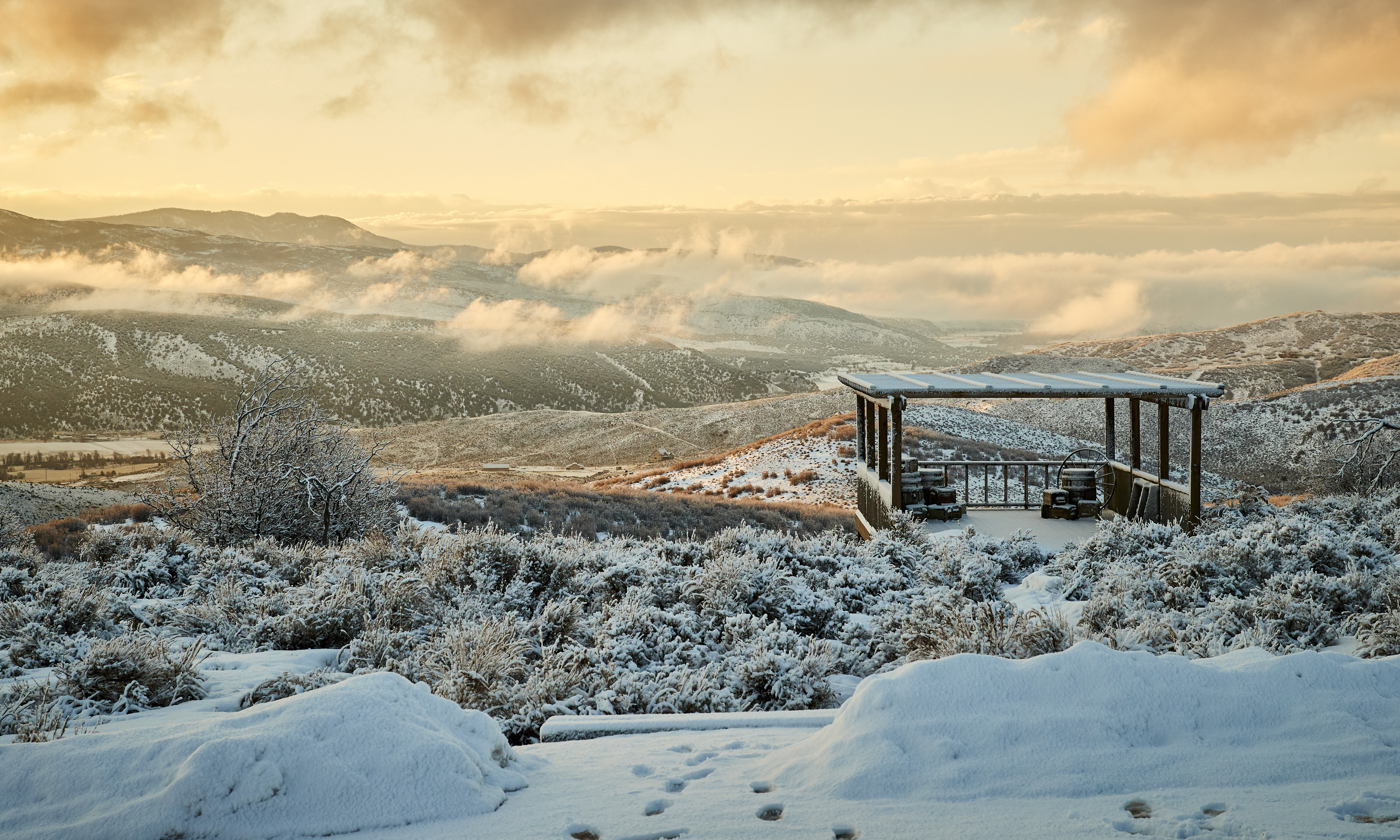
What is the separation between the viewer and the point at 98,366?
81625 millimetres

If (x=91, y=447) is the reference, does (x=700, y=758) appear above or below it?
above

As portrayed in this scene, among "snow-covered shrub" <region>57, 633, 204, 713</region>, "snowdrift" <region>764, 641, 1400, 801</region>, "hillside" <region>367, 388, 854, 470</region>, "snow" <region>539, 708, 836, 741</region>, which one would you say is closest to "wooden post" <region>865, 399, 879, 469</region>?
"snow" <region>539, 708, 836, 741</region>

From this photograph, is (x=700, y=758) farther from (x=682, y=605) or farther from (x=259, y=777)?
(x=682, y=605)

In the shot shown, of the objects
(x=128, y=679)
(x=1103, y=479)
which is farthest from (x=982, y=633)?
(x=1103, y=479)

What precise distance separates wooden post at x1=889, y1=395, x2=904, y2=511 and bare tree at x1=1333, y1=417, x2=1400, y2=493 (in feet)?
20.8

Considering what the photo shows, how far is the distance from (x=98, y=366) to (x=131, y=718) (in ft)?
326

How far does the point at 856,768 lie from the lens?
2.81 m

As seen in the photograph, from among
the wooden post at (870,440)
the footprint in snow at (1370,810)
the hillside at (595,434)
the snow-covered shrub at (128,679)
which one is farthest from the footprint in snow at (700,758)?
the hillside at (595,434)

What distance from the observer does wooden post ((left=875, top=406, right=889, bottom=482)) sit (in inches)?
521

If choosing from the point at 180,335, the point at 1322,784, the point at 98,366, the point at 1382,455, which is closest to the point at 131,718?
the point at 1322,784

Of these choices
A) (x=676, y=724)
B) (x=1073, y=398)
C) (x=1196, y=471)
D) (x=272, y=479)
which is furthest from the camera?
(x=1073, y=398)

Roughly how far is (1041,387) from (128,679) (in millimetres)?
11380

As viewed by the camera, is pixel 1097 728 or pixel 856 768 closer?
pixel 856 768

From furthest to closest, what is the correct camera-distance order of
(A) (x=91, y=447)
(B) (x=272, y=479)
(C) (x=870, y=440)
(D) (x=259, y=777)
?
1. (A) (x=91, y=447)
2. (C) (x=870, y=440)
3. (B) (x=272, y=479)
4. (D) (x=259, y=777)
